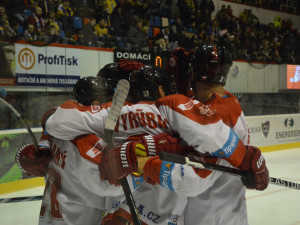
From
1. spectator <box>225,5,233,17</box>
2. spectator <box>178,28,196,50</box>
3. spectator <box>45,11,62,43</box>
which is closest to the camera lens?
spectator <box>178,28,196,50</box>

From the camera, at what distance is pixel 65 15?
173 inches

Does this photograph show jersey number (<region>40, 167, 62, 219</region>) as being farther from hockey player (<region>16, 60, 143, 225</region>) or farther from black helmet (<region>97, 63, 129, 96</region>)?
black helmet (<region>97, 63, 129, 96</region>)

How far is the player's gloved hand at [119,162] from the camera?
94 cm

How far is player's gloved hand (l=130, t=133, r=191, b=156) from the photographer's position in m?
0.94

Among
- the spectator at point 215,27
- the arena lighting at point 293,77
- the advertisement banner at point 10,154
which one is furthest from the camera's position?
the arena lighting at point 293,77

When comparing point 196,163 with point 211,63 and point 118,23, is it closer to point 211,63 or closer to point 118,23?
point 211,63

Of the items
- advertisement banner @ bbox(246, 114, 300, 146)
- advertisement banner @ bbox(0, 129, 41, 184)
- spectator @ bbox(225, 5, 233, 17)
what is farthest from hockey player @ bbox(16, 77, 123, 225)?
spectator @ bbox(225, 5, 233, 17)

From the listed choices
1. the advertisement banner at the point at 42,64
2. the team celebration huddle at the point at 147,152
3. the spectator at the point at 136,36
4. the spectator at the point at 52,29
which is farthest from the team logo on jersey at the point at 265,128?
the team celebration huddle at the point at 147,152

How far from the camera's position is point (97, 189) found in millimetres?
1057

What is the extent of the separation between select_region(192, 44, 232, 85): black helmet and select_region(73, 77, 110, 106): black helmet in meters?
0.29

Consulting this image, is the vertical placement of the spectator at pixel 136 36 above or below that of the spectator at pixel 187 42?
above

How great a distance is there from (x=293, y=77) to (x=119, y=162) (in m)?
6.98

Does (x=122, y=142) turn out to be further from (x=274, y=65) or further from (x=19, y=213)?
(x=274, y=65)

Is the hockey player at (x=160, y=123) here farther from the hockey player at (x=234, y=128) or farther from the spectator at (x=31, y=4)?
the spectator at (x=31, y=4)
